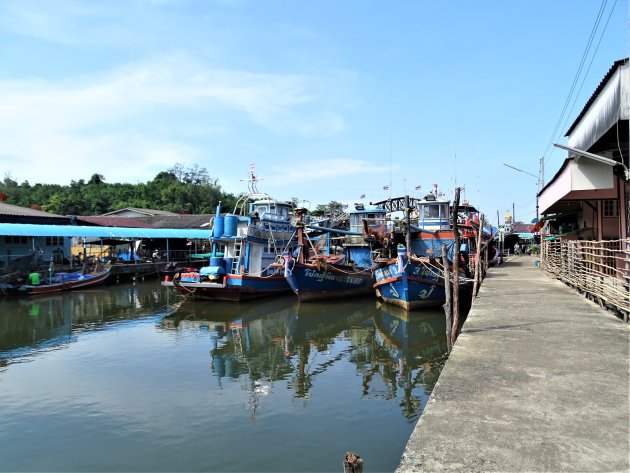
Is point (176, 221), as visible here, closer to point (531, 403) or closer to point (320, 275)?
point (320, 275)

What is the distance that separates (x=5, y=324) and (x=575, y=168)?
58.4 feet

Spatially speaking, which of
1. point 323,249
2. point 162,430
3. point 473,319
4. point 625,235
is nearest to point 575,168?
point 625,235

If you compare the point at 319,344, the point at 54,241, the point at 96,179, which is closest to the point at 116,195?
the point at 96,179

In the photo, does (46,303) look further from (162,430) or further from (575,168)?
(575,168)

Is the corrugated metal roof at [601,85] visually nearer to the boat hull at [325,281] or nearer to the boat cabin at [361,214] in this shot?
the boat hull at [325,281]

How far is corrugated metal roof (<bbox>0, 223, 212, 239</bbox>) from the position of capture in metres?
23.3

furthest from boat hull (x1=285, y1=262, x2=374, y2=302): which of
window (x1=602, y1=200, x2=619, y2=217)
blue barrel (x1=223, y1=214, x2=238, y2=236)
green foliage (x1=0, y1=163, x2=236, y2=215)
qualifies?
green foliage (x1=0, y1=163, x2=236, y2=215)

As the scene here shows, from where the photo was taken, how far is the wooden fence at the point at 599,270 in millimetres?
7973

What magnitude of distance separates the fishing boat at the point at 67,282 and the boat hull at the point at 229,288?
706cm

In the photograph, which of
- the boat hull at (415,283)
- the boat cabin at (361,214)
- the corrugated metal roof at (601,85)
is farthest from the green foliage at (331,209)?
the corrugated metal roof at (601,85)

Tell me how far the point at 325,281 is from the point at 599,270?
10.6m

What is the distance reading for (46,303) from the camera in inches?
795

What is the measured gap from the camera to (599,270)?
11336 mm

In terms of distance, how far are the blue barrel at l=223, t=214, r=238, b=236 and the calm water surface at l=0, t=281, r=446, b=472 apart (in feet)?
15.2
